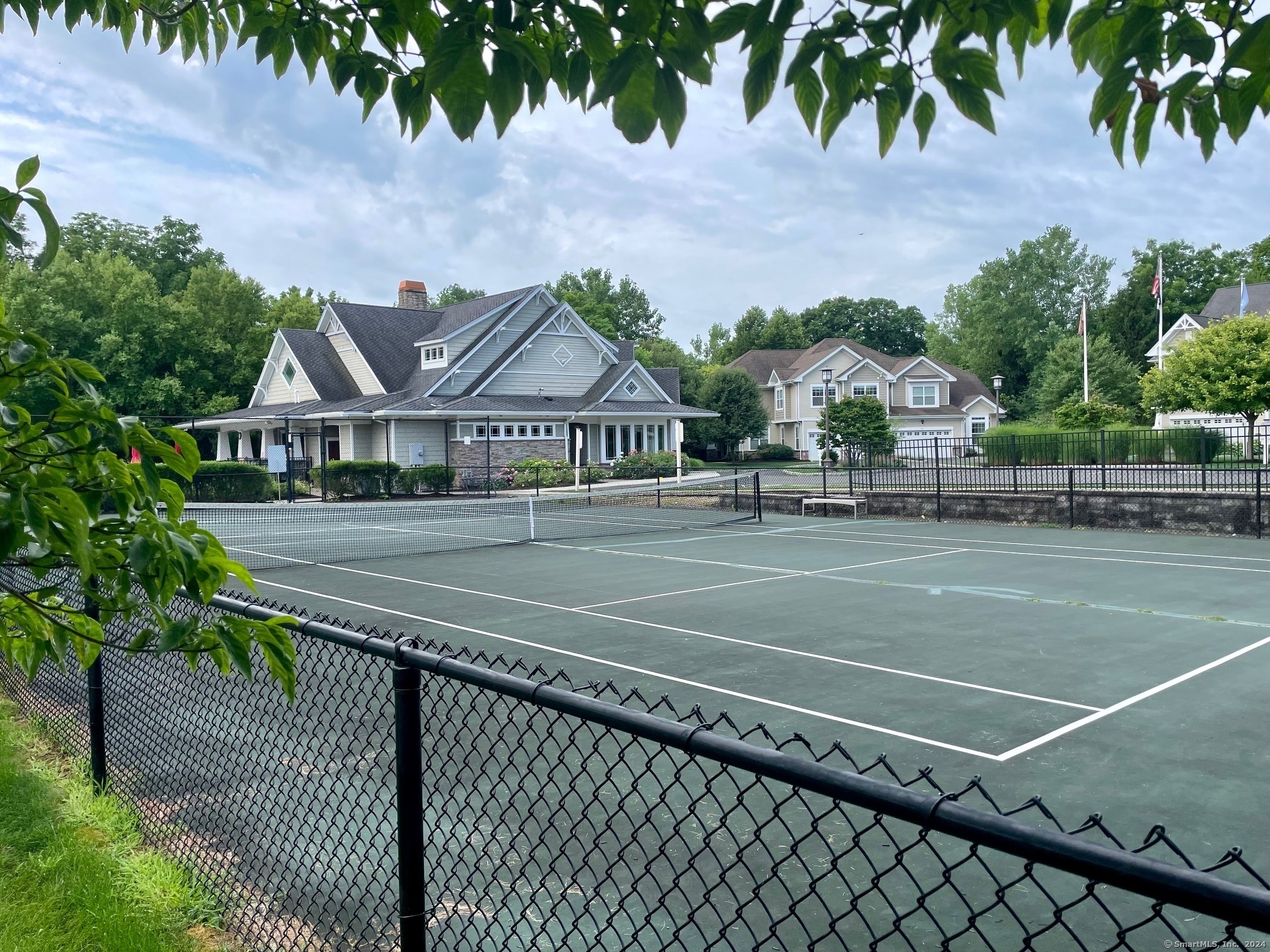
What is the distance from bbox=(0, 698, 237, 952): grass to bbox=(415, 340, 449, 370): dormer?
1538 inches

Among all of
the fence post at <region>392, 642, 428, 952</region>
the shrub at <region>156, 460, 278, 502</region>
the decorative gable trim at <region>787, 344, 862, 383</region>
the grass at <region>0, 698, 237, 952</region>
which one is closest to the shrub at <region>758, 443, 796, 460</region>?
the decorative gable trim at <region>787, 344, 862, 383</region>

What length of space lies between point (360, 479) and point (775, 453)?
34.0 metres

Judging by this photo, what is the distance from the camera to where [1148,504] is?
2338 cm

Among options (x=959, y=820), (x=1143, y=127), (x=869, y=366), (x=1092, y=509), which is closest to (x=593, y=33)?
(x=1143, y=127)

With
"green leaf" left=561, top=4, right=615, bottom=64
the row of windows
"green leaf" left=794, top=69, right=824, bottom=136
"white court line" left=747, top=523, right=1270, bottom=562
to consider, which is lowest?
"white court line" left=747, top=523, right=1270, bottom=562

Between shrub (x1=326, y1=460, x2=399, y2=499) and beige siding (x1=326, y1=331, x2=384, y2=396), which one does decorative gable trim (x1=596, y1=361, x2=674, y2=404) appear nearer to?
beige siding (x1=326, y1=331, x2=384, y2=396)

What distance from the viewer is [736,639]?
10.9 m

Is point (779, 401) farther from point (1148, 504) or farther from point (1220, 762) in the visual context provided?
point (1220, 762)

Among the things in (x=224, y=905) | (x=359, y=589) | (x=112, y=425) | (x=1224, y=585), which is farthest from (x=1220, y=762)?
(x=359, y=589)

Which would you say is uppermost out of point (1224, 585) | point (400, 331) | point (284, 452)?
point (400, 331)

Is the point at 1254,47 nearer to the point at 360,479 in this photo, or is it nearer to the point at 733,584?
the point at 733,584

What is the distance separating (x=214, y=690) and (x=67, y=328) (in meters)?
49.0

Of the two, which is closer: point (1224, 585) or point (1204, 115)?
point (1204, 115)

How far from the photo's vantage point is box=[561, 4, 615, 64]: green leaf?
2.30 meters
